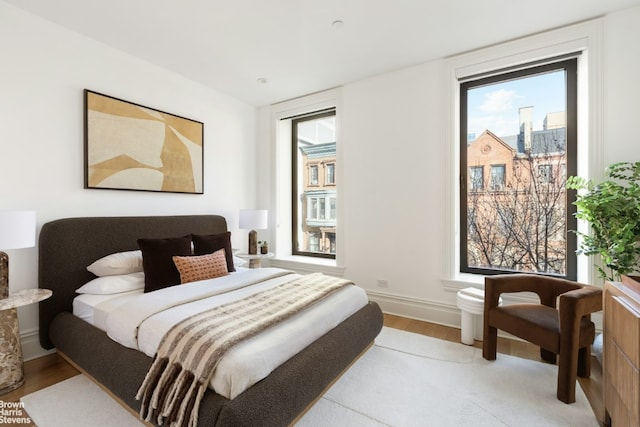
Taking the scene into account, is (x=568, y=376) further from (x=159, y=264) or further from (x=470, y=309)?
(x=159, y=264)

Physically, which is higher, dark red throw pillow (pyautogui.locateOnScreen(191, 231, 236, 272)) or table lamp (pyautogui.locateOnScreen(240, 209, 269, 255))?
table lamp (pyautogui.locateOnScreen(240, 209, 269, 255))

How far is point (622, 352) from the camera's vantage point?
130 cm

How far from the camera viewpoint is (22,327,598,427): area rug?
160 cm

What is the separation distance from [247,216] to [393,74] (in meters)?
2.39

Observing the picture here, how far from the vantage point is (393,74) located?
321 centimetres

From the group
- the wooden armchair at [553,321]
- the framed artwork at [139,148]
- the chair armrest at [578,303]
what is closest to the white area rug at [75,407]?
the framed artwork at [139,148]

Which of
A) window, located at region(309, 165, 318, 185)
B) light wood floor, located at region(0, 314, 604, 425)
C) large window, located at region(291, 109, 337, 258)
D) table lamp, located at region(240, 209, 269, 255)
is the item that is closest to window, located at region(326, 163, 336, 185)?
large window, located at region(291, 109, 337, 258)

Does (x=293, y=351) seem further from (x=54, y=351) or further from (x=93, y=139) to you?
(x=93, y=139)

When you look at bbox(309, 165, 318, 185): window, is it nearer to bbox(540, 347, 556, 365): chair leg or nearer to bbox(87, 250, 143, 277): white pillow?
bbox(87, 250, 143, 277): white pillow

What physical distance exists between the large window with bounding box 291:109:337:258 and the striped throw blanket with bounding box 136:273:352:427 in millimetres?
2301

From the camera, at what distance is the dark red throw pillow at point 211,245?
284cm

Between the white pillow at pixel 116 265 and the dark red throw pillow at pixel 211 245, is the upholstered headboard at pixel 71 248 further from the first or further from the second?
the dark red throw pillow at pixel 211 245

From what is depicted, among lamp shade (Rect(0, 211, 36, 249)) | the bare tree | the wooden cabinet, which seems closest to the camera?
the wooden cabinet

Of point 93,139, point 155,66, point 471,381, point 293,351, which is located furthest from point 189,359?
point 155,66
